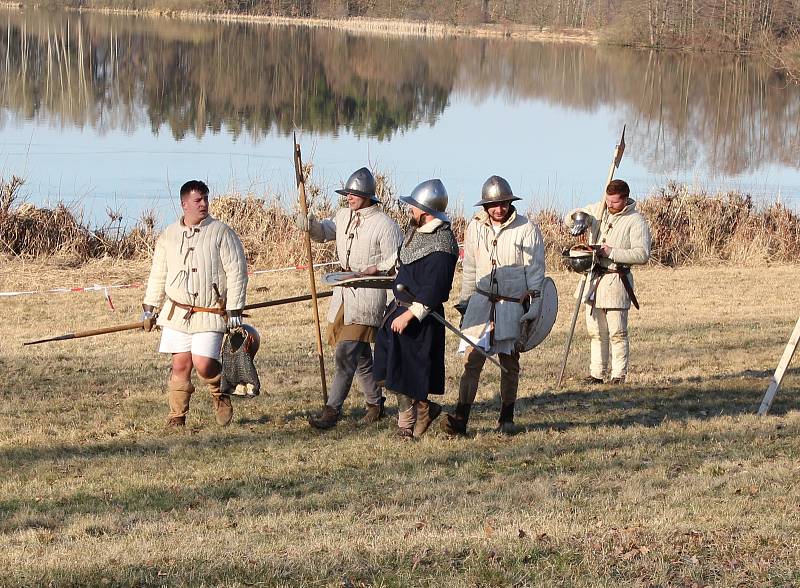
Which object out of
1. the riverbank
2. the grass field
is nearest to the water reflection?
the riverbank

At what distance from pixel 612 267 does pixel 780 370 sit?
2110mm

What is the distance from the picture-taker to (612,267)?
1174 centimetres

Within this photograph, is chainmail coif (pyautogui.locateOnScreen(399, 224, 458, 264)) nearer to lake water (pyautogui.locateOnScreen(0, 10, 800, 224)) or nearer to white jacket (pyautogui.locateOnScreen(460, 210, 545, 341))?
white jacket (pyautogui.locateOnScreen(460, 210, 545, 341))

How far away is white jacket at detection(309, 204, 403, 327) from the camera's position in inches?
386

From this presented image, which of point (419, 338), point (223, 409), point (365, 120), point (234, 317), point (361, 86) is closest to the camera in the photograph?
point (419, 338)

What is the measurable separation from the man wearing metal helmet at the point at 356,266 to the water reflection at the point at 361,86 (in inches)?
785

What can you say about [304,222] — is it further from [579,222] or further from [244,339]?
[579,222]

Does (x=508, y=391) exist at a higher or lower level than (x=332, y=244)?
lower

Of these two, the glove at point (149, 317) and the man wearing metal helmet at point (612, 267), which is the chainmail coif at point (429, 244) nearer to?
the glove at point (149, 317)

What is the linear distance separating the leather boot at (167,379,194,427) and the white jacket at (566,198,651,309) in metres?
3.86

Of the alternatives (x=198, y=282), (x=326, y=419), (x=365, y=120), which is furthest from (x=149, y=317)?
(x=365, y=120)

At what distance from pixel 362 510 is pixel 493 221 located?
2.68 m

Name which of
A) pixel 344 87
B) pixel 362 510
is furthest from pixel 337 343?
pixel 344 87

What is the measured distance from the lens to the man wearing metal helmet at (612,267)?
37.9ft
